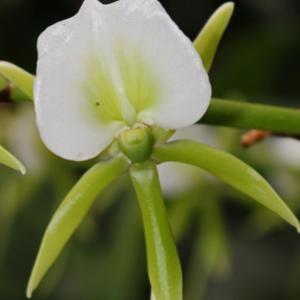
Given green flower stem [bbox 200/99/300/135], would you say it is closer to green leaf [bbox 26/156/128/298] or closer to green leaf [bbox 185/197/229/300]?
green leaf [bbox 26/156/128/298]

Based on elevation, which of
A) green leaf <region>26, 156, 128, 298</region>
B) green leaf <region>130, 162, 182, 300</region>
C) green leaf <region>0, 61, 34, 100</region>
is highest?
green leaf <region>0, 61, 34, 100</region>

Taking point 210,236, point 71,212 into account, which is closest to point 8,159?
point 71,212

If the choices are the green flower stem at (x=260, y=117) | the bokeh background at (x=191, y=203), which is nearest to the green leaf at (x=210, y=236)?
the bokeh background at (x=191, y=203)

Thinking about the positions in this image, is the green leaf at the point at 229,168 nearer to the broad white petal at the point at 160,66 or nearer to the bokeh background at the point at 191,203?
the broad white petal at the point at 160,66

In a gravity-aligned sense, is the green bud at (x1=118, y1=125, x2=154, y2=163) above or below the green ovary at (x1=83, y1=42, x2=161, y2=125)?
below

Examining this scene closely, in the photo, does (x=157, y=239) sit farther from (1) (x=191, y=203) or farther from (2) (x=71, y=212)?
(1) (x=191, y=203)

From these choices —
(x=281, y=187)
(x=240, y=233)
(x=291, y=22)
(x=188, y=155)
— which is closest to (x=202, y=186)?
(x=281, y=187)

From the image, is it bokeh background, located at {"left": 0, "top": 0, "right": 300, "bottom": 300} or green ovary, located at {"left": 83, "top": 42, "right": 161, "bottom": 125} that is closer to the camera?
green ovary, located at {"left": 83, "top": 42, "right": 161, "bottom": 125}

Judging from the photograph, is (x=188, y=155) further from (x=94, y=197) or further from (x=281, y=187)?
(x=281, y=187)

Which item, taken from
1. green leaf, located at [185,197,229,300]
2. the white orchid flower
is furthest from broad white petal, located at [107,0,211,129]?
green leaf, located at [185,197,229,300]
